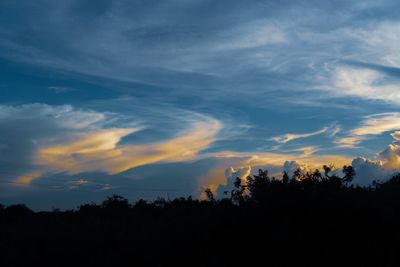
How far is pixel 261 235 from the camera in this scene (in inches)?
564

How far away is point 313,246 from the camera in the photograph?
522 inches

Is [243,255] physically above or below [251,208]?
below

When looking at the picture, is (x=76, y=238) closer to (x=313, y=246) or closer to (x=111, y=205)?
(x=313, y=246)

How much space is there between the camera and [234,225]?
15141mm

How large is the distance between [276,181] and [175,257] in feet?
14.3

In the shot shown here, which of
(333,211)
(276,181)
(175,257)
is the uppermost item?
(276,181)

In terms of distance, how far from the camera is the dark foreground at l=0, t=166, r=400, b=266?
13195 mm

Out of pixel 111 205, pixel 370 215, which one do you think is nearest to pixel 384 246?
pixel 370 215

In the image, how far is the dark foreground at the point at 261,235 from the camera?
43.3 ft

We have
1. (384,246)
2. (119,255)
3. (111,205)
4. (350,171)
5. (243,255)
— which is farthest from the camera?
(111,205)

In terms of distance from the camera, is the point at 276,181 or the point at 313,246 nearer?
the point at 313,246

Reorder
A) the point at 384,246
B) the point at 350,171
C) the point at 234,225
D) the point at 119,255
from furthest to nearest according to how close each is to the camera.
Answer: the point at 350,171
the point at 119,255
the point at 234,225
the point at 384,246

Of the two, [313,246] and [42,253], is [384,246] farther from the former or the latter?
[42,253]

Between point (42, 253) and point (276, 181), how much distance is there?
30.7ft
